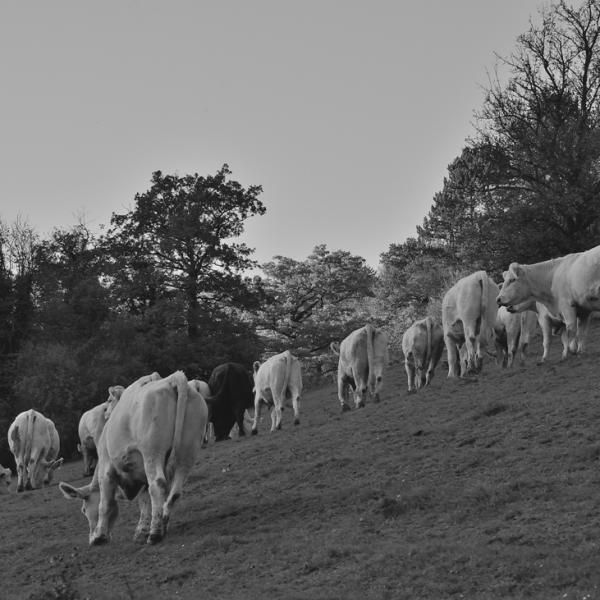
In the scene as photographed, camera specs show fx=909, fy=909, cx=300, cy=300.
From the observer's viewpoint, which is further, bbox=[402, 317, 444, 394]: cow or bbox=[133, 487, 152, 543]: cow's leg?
bbox=[402, 317, 444, 394]: cow

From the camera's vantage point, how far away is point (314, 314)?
223ft

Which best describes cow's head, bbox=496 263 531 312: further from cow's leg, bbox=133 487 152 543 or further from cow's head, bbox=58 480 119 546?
cow's head, bbox=58 480 119 546

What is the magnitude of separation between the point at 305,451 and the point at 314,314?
4874 centimetres

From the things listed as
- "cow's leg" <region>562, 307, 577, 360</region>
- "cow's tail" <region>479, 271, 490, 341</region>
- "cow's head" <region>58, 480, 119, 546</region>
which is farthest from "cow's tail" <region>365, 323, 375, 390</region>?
"cow's head" <region>58, 480, 119, 546</region>

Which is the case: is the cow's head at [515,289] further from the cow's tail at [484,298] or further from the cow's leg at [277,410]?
the cow's leg at [277,410]

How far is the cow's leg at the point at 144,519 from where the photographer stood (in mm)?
14095

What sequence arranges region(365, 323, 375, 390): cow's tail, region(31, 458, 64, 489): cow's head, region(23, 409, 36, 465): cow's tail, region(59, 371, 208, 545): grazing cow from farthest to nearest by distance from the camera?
region(23, 409, 36, 465): cow's tail, region(31, 458, 64, 489): cow's head, region(365, 323, 375, 390): cow's tail, region(59, 371, 208, 545): grazing cow

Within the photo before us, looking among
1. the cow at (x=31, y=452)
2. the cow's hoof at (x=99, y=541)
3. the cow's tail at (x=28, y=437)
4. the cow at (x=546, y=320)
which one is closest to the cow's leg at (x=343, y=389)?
the cow at (x=546, y=320)

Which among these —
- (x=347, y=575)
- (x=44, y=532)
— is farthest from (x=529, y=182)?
(x=347, y=575)

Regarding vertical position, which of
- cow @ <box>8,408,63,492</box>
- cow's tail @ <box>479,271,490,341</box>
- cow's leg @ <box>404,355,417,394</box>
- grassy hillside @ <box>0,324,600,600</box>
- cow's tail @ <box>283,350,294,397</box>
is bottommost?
grassy hillside @ <box>0,324,600,600</box>

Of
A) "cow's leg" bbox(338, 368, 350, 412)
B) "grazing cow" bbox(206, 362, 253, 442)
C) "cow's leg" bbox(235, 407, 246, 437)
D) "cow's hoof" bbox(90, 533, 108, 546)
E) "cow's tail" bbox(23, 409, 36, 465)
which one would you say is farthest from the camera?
"grazing cow" bbox(206, 362, 253, 442)

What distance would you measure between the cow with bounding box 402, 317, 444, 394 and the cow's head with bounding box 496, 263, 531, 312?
3.67 meters

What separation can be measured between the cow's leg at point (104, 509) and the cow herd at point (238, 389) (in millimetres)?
16

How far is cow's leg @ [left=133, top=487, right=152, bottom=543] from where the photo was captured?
555 inches
